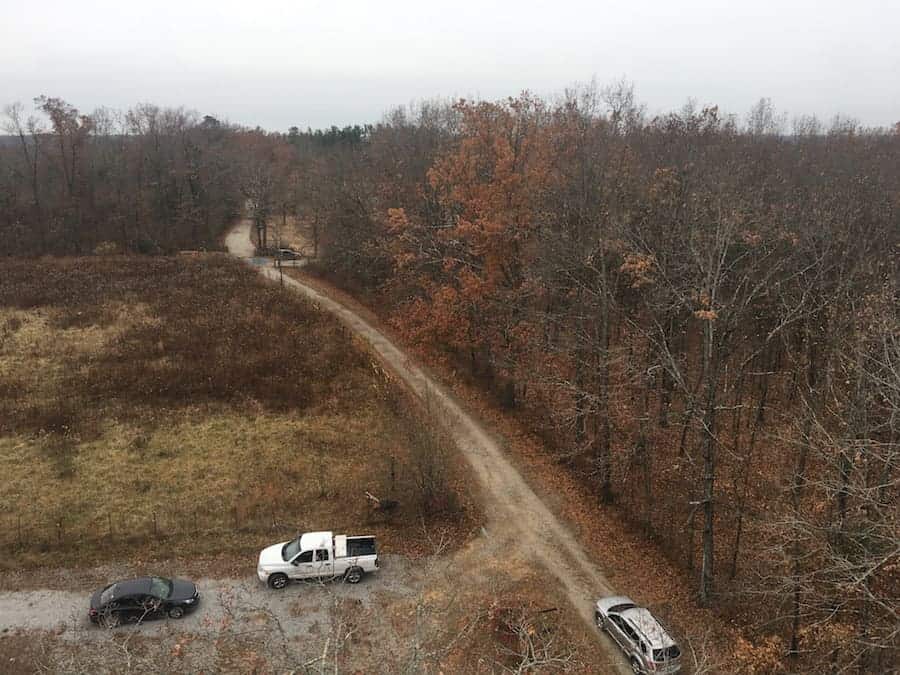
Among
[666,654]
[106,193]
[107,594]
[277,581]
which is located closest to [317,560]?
[277,581]

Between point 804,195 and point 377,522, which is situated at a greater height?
point 804,195

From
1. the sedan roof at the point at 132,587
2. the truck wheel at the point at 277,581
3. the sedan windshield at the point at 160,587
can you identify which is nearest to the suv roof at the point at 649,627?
the truck wheel at the point at 277,581

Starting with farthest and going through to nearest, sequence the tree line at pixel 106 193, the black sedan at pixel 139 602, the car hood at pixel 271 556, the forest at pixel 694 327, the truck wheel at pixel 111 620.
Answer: the tree line at pixel 106 193
the car hood at pixel 271 556
the black sedan at pixel 139 602
the truck wheel at pixel 111 620
the forest at pixel 694 327

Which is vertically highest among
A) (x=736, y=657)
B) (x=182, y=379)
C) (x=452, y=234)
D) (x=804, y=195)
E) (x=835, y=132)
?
(x=835, y=132)

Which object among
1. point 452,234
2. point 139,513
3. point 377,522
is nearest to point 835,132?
point 452,234

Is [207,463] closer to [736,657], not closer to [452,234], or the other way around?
[452,234]

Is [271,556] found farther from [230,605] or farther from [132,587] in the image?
[132,587]

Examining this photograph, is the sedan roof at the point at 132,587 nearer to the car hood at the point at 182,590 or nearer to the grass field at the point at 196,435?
the car hood at the point at 182,590

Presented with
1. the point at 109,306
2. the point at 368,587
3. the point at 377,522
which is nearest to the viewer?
the point at 368,587
